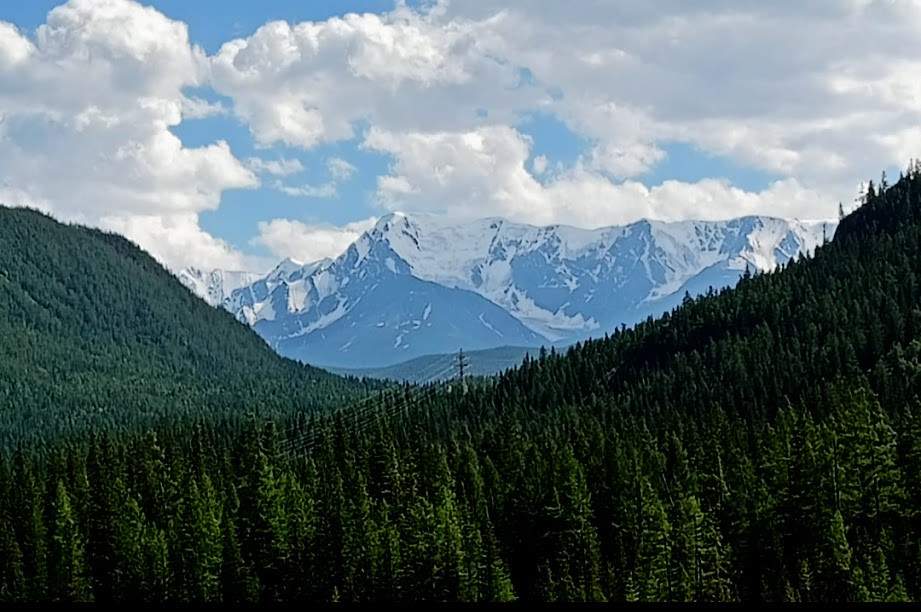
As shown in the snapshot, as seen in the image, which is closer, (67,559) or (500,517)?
(67,559)

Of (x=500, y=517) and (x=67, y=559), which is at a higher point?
(x=500, y=517)

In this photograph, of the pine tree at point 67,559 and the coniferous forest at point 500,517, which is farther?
the pine tree at point 67,559

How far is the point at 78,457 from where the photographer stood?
146000 millimetres

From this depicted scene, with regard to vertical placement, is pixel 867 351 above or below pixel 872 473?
above

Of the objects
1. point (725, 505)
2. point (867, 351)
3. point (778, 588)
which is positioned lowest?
point (778, 588)

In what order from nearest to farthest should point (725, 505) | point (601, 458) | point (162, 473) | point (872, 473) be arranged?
point (872, 473) < point (725, 505) < point (601, 458) < point (162, 473)

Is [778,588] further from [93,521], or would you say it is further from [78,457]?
[78,457]

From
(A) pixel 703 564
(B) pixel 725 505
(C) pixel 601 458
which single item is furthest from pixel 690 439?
(A) pixel 703 564

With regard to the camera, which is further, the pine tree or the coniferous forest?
the pine tree

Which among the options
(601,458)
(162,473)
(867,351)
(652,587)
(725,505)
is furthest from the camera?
(867,351)

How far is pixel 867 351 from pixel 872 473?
101274 mm

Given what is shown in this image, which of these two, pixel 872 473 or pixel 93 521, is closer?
pixel 872 473

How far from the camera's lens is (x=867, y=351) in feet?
632

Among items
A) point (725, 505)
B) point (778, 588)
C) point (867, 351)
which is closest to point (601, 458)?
point (725, 505)
